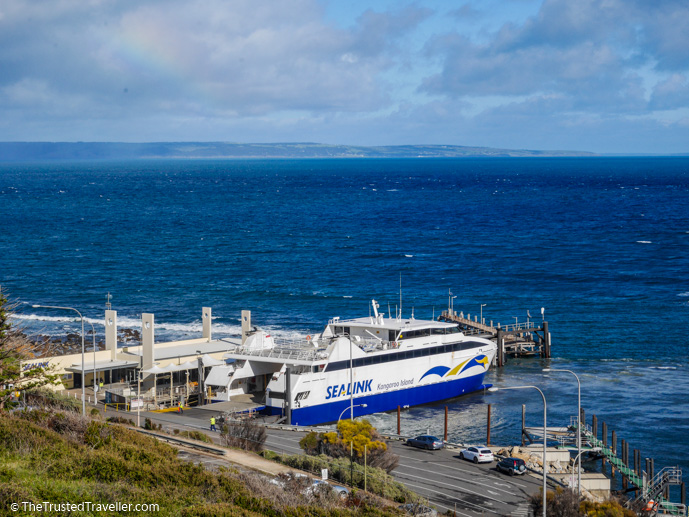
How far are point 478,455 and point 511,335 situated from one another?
33194 millimetres

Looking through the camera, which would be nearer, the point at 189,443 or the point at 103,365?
the point at 189,443

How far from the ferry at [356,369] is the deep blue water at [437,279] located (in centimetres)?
166

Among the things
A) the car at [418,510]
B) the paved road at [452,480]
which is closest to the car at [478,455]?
the paved road at [452,480]

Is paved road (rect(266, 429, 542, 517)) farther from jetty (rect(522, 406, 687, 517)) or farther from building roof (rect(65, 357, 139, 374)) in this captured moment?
building roof (rect(65, 357, 139, 374))

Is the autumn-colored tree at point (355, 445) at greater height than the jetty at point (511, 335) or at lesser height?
greater

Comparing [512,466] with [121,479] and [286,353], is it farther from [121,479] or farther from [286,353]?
[121,479]

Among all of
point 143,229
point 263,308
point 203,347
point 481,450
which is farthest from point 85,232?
point 481,450

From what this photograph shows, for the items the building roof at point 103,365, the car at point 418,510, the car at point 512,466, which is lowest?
the car at point 512,466

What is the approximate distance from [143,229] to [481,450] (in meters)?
120

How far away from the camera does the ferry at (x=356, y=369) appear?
156ft

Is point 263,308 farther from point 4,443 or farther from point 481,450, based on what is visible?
point 4,443

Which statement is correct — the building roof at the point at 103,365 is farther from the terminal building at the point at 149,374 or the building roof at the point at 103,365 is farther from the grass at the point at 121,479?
the grass at the point at 121,479

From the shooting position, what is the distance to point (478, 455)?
1518 inches

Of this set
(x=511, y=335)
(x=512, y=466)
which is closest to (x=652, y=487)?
(x=512, y=466)
